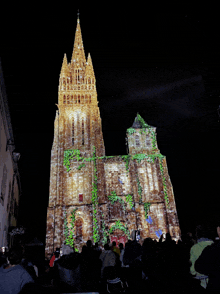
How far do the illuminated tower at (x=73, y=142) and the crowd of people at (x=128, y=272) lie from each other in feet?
87.1

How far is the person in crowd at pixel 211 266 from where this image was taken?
12.5 feet

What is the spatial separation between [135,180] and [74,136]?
1342 centimetres

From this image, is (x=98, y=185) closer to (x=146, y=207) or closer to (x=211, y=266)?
(x=146, y=207)

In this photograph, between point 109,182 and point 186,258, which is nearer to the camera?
point 186,258

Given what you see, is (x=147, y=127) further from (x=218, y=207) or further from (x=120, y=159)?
(x=218, y=207)

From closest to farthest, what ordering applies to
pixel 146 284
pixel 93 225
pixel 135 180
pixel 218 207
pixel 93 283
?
pixel 146 284
pixel 93 283
pixel 93 225
pixel 135 180
pixel 218 207

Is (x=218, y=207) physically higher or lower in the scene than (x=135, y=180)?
lower

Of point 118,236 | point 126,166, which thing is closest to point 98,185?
point 126,166

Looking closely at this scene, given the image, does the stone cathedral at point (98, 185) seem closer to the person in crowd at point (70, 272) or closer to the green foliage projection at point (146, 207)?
the green foliage projection at point (146, 207)

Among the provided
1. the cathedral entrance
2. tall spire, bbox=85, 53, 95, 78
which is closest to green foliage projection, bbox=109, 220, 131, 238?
the cathedral entrance

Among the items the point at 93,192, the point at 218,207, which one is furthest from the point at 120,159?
the point at 218,207

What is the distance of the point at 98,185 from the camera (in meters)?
35.4

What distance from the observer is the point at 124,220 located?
111ft

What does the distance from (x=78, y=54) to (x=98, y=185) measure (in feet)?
108
